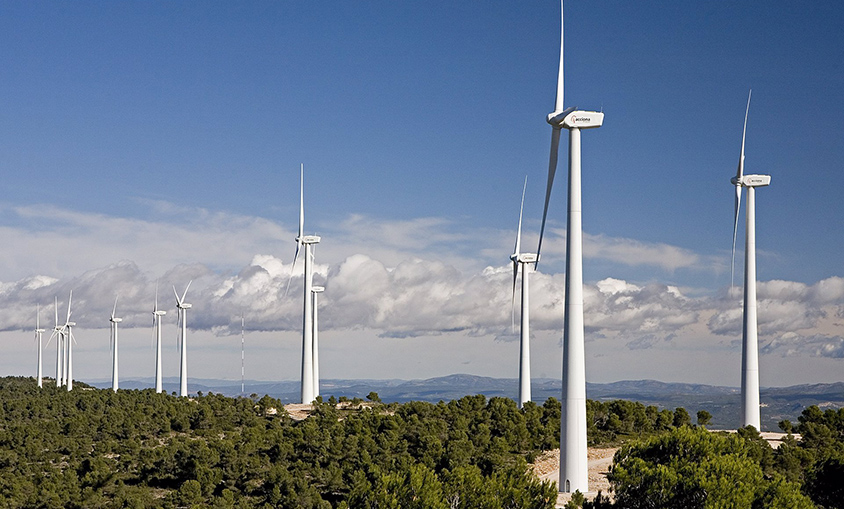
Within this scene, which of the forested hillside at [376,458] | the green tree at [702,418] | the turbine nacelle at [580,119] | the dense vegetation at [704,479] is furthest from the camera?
the green tree at [702,418]

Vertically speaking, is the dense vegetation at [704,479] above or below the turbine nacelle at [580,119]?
below

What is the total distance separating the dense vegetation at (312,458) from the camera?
37.2 meters

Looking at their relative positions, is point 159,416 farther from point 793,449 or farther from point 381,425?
point 793,449

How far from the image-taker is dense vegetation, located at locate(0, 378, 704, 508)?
37.2 m

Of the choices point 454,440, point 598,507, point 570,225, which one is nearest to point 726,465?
point 598,507

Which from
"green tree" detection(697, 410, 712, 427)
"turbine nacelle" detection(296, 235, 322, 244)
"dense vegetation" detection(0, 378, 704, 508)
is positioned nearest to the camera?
"dense vegetation" detection(0, 378, 704, 508)

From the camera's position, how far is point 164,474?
60.0 m

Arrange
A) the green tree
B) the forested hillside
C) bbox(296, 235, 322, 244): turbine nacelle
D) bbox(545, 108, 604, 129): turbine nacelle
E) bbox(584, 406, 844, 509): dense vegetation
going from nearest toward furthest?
bbox(584, 406, 844, 509): dense vegetation → the forested hillside → bbox(545, 108, 604, 129): turbine nacelle → the green tree → bbox(296, 235, 322, 244): turbine nacelle

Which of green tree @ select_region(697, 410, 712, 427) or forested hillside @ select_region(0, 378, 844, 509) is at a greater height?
green tree @ select_region(697, 410, 712, 427)

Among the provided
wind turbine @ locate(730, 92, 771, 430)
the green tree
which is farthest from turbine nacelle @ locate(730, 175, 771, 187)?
the green tree

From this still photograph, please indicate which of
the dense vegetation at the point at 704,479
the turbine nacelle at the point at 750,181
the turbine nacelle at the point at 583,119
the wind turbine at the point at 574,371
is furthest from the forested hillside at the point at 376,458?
the turbine nacelle at the point at 750,181

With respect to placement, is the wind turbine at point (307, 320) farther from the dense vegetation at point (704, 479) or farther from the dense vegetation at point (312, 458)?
the dense vegetation at point (704, 479)

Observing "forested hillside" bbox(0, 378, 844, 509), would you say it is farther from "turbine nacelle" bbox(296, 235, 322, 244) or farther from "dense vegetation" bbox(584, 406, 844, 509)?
"turbine nacelle" bbox(296, 235, 322, 244)

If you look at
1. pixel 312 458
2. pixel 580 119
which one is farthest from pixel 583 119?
pixel 312 458
